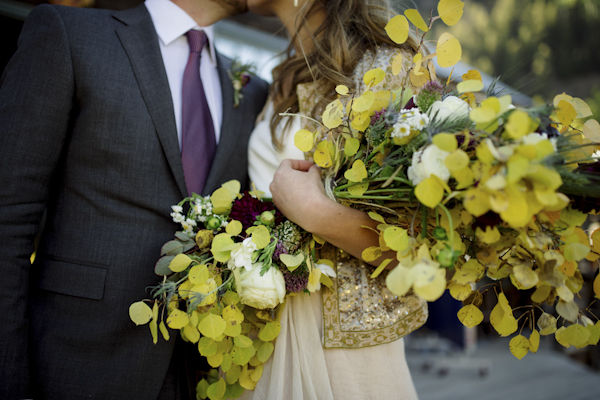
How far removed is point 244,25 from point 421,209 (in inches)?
135

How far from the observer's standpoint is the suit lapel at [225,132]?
4.44 feet

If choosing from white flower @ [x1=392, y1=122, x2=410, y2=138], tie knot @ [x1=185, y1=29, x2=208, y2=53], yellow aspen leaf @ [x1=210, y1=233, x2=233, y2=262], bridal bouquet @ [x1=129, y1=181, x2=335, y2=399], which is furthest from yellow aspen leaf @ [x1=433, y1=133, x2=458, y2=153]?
tie knot @ [x1=185, y1=29, x2=208, y2=53]

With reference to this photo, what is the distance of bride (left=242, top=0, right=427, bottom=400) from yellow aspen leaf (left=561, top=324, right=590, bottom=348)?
41 cm

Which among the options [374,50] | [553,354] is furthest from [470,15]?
[374,50]

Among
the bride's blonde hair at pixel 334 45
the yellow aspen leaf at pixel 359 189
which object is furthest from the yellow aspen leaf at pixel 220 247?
the bride's blonde hair at pixel 334 45

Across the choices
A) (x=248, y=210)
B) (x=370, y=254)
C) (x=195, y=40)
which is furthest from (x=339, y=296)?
(x=195, y=40)

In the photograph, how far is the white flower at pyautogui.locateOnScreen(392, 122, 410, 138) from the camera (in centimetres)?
81

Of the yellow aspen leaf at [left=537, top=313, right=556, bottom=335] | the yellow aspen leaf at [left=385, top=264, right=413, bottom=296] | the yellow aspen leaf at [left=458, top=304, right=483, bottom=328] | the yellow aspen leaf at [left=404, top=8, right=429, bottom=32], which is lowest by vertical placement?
the yellow aspen leaf at [left=458, top=304, right=483, bottom=328]

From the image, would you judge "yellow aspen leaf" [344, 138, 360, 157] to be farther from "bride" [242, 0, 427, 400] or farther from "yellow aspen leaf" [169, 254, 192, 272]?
"yellow aspen leaf" [169, 254, 192, 272]

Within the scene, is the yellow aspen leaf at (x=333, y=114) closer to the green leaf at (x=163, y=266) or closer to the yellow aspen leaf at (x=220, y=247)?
the yellow aspen leaf at (x=220, y=247)

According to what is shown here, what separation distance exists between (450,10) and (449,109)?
10.1 inches

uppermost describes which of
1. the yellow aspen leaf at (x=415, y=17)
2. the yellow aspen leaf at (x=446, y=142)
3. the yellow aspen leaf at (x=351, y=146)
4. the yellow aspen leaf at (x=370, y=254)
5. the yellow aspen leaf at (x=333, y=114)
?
the yellow aspen leaf at (x=415, y=17)

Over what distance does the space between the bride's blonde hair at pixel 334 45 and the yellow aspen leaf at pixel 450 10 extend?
400 millimetres

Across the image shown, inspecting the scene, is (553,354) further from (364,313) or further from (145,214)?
(145,214)
